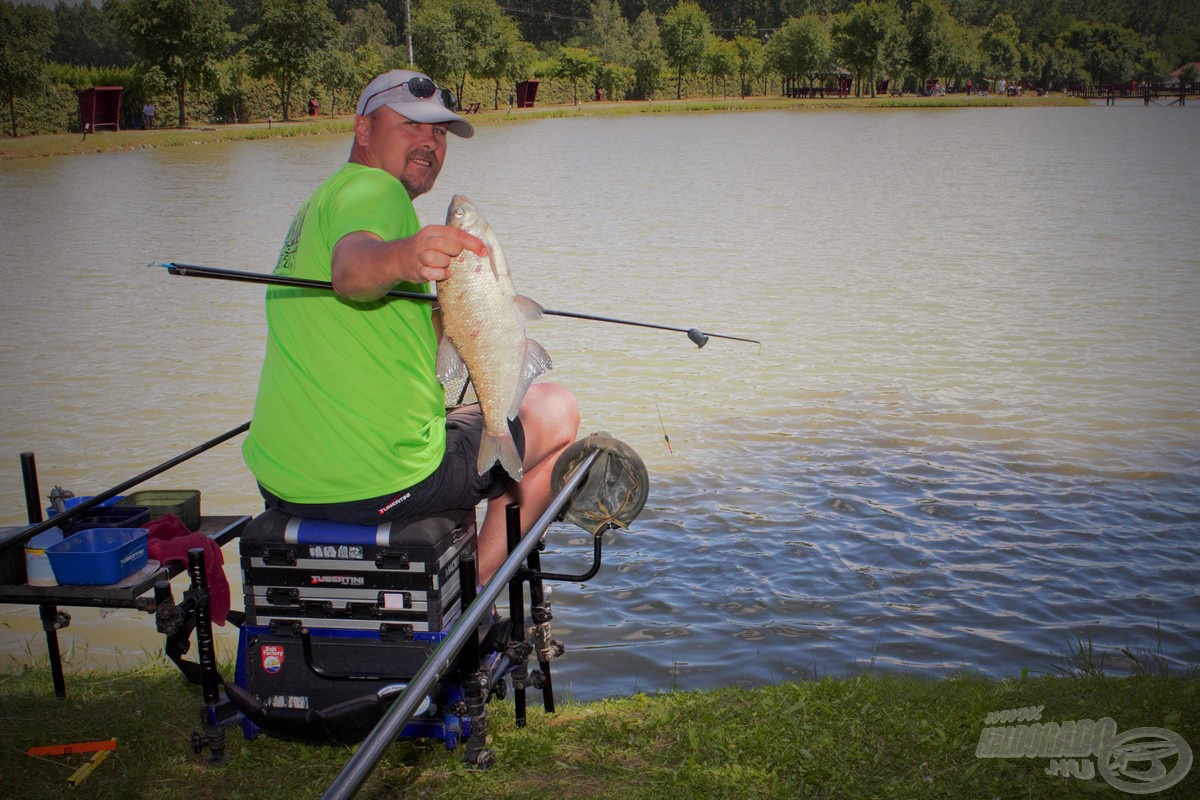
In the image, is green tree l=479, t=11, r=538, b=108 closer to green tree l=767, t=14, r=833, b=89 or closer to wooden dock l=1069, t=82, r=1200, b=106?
green tree l=767, t=14, r=833, b=89

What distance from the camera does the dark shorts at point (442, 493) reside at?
137 inches

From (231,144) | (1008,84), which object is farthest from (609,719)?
(1008,84)

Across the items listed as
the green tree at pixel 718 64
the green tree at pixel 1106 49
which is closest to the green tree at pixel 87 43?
the green tree at pixel 718 64

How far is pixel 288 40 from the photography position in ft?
186

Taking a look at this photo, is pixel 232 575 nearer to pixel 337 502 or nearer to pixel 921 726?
pixel 337 502

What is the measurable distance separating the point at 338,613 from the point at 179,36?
52.0 metres

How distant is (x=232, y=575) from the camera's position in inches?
250

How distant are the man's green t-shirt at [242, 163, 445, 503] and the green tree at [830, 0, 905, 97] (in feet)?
345

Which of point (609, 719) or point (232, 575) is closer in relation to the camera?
point (609, 719)

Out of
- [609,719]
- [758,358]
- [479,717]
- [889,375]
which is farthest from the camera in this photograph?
[758,358]

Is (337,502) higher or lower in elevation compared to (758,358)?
higher

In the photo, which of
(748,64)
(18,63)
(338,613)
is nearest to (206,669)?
(338,613)

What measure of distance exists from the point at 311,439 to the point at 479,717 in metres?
0.96

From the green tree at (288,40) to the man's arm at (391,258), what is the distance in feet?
186
